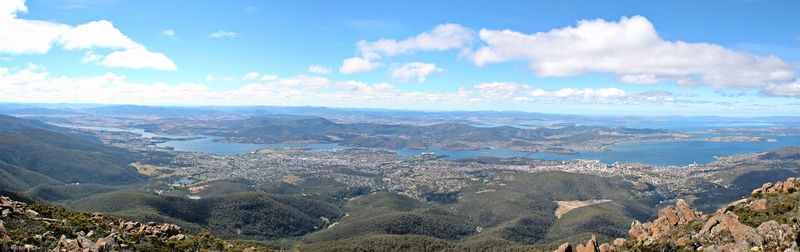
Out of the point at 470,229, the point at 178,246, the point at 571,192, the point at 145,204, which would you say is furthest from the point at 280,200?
the point at 571,192

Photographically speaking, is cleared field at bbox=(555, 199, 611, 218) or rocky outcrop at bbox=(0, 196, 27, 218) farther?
cleared field at bbox=(555, 199, 611, 218)

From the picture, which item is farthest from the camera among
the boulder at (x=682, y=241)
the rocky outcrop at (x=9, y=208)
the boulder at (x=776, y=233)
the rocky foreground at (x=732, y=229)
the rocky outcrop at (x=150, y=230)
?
the rocky outcrop at (x=150, y=230)

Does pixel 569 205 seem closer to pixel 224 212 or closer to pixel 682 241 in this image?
pixel 224 212

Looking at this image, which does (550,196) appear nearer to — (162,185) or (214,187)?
(214,187)

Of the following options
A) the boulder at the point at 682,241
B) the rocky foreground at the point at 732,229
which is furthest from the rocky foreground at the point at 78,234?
the boulder at the point at 682,241

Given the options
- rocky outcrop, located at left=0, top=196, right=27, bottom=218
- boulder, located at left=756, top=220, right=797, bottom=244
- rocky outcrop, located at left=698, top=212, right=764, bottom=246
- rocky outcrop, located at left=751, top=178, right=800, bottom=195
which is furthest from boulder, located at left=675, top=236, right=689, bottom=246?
rocky outcrop, located at left=0, top=196, right=27, bottom=218

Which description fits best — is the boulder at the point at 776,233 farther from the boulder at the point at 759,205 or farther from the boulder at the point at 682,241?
the boulder at the point at 759,205

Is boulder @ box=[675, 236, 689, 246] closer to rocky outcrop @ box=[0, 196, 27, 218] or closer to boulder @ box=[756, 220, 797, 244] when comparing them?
boulder @ box=[756, 220, 797, 244]
